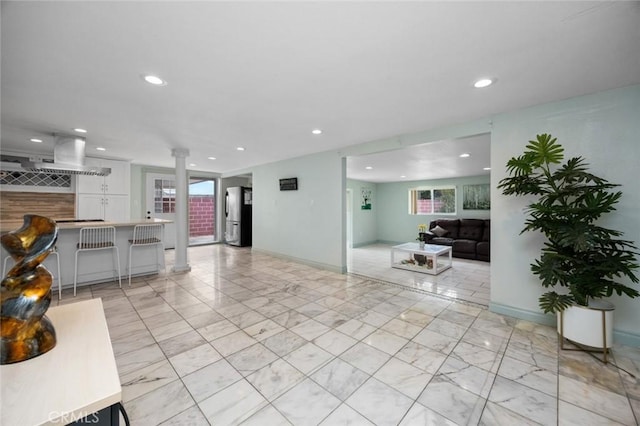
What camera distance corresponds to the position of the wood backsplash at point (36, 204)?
15.8ft

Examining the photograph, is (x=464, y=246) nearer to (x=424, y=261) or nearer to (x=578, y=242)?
(x=424, y=261)

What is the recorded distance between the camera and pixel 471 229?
6.84 m

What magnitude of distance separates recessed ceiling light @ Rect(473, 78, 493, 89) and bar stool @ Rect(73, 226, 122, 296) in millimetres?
5044

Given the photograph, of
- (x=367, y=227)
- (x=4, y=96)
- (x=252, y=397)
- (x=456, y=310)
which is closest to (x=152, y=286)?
Result: (x=4, y=96)

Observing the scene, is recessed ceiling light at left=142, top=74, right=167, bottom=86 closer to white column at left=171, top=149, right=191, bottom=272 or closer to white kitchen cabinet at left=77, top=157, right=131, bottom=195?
white column at left=171, top=149, right=191, bottom=272

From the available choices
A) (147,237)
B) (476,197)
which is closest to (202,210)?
(147,237)

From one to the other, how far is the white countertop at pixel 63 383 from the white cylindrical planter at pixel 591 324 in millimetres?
3155

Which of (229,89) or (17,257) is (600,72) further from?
(17,257)

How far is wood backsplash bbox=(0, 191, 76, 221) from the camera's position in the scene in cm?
482

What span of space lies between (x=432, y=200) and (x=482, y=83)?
21.6 ft

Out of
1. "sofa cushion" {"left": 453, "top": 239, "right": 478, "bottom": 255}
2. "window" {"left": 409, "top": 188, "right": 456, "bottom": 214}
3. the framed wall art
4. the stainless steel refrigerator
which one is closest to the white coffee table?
"sofa cushion" {"left": 453, "top": 239, "right": 478, "bottom": 255}

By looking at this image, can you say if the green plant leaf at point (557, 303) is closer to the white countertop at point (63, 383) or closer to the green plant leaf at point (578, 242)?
the green plant leaf at point (578, 242)

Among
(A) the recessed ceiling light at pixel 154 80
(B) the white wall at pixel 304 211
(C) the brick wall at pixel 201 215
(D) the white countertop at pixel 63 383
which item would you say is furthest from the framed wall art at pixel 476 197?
(D) the white countertop at pixel 63 383

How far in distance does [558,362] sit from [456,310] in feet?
3.57
